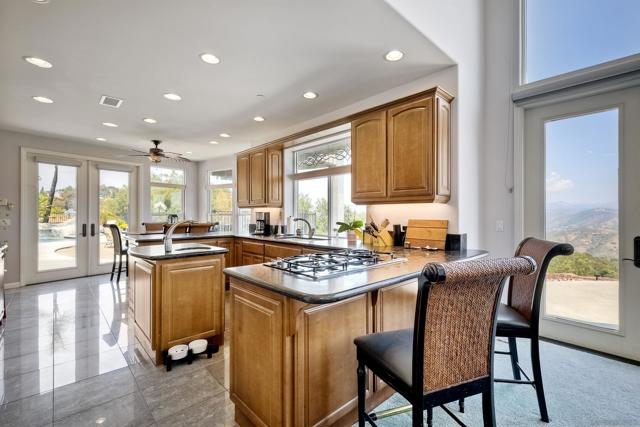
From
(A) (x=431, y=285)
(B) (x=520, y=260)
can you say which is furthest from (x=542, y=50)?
(A) (x=431, y=285)

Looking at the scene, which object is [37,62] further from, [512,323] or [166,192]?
[166,192]

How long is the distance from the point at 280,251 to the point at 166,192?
16.7 ft

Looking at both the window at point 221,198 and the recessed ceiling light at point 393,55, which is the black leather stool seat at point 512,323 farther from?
the window at point 221,198

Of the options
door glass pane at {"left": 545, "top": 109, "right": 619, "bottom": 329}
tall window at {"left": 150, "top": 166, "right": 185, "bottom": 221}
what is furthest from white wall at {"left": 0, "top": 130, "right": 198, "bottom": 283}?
door glass pane at {"left": 545, "top": 109, "right": 619, "bottom": 329}

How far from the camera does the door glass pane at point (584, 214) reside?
105 inches

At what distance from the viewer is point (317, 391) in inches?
60.6

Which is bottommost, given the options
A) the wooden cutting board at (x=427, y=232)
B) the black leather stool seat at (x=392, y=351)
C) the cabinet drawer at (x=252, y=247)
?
→ the black leather stool seat at (x=392, y=351)

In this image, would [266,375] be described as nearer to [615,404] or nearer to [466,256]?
[466,256]

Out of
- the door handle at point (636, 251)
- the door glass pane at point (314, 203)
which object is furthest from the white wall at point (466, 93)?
the door glass pane at point (314, 203)

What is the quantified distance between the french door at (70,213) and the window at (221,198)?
184 centimetres

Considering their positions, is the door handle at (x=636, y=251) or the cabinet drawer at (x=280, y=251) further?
the cabinet drawer at (x=280, y=251)

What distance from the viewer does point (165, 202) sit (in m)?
7.49

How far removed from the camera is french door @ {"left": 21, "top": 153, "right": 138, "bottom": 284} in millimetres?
5375

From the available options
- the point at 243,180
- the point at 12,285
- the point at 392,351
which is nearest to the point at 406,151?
the point at 392,351
